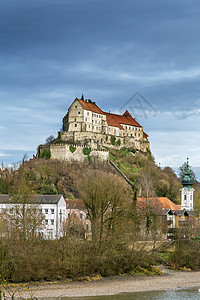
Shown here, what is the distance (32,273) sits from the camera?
37875 millimetres

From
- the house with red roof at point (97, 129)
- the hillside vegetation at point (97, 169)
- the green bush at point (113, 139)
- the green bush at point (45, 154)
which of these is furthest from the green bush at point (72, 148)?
the green bush at point (113, 139)

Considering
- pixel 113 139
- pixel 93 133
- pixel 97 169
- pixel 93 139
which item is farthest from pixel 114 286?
pixel 113 139

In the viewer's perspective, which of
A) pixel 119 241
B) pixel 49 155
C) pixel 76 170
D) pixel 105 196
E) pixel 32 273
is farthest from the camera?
pixel 49 155

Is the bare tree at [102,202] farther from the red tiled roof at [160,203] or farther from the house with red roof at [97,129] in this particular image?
the house with red roof at [97,129]

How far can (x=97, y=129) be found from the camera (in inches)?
4240

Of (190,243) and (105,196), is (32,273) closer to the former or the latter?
(105,196)

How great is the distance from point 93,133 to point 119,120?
590 inches

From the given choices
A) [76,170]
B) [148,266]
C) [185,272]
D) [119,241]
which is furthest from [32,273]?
[76,170]

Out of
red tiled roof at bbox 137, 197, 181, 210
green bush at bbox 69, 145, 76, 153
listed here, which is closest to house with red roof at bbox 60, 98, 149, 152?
green bush at bbox 69, 145, 76, 153

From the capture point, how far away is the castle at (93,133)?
322 ft

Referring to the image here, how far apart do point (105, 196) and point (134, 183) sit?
4828cm

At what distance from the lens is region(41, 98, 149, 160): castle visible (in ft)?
322

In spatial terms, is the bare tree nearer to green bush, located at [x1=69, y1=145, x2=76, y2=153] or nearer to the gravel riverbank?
the gravel riverbank

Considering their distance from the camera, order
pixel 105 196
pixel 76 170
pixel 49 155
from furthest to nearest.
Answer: pixel 49 155 → pixel 76 170 → pixel 105 196
